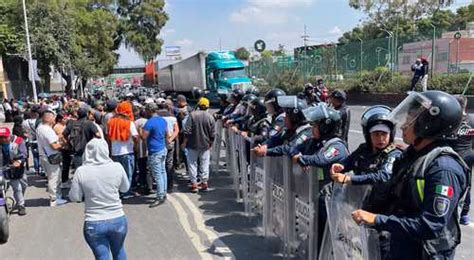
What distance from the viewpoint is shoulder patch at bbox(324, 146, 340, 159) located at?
A: 15.4ft

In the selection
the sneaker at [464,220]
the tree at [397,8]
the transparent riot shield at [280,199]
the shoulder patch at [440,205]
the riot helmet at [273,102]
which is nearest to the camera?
the shoulder patch at [440,205]

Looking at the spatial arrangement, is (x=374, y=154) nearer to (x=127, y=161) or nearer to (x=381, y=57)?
(x=127, y=161)

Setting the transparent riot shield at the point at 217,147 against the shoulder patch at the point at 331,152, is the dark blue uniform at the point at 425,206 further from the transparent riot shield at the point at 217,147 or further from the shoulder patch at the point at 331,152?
the transparent riot shield at the point at 217,147

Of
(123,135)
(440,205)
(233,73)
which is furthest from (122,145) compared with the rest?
(233,73)

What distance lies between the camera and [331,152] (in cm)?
470

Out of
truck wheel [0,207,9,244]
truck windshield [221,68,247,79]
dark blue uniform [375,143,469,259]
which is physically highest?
truck windshield [221,68,247,79]

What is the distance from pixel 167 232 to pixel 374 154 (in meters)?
3.71

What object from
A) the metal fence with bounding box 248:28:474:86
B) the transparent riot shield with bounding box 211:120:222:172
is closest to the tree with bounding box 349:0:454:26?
the metal fence with bounding box 248:28:474:86

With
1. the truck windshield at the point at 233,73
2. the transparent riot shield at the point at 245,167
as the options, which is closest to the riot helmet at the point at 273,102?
the transparent riot shield at the point at 245,167

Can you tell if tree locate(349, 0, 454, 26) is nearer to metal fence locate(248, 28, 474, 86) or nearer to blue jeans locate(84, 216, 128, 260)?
metal fence locate(248, 28, 474, 86)

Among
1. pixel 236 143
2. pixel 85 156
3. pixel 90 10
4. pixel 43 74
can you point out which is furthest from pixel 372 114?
pixel 90 10

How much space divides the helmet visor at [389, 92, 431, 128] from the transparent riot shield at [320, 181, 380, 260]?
66cm

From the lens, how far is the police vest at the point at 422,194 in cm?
275

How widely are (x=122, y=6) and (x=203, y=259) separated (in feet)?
185
